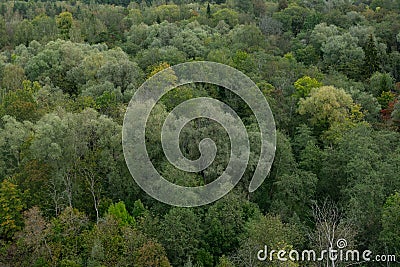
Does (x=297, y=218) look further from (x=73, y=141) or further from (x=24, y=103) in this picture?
(x=24, y=103)

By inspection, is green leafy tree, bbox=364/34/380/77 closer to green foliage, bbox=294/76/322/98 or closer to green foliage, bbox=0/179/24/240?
green foliage, bbox=294/76/322/98

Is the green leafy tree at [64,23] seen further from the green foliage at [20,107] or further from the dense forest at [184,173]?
the green foliage at [20,107]

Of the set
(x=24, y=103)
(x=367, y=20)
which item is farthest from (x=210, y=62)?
(x=367, y=20)

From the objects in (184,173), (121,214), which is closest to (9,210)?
(121,214)

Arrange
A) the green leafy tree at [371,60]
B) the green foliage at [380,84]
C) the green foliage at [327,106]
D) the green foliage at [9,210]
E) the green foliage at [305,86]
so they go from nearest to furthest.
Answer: the green foliage at [9,210] < the green foliage at [327,106] < the green foliage at [305,86] < the green foliage at [380,84] < the green leafy tree at [371,60]

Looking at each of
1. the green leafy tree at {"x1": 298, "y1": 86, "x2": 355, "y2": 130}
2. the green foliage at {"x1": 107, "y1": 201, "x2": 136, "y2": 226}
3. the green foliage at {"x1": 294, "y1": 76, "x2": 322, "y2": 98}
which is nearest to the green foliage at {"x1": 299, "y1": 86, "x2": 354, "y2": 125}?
the green leafy tree at {"x1": 298, "y1": 86, "x2": 355, "y2": 130}

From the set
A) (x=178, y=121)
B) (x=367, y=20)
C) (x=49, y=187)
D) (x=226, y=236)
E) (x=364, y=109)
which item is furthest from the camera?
(x=367, y=20)

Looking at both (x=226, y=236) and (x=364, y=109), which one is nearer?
(x=226, y=236)

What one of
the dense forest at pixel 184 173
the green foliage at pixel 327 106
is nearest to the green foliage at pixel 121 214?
the dense forest at pixel 184 173
